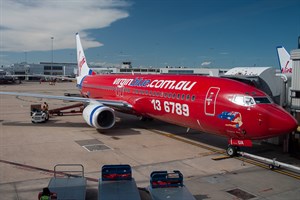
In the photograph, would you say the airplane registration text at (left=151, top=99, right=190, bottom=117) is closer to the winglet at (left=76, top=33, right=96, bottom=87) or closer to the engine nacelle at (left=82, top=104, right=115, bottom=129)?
the engine nacelle at (left=82, top=104, right=115, bottom=129)

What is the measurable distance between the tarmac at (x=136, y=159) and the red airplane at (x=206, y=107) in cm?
136

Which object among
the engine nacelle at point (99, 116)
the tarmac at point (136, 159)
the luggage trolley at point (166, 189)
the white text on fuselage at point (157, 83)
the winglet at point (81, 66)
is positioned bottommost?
the tarmac at point (136, 159)

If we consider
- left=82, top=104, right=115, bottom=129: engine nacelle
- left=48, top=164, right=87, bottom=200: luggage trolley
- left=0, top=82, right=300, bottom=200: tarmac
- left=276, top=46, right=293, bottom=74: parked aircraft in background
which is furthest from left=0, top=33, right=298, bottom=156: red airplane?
left=276, top=46, right=293, bottom=74: parked aircraft in background

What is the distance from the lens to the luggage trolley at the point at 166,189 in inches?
334

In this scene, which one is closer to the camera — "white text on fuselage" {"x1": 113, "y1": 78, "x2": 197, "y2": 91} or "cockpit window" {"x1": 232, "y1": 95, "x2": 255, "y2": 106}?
"cockpit window" {"x1": 232, "y1": 95, "x2": 255, "y2": 106}

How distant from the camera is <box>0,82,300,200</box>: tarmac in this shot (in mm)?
10164

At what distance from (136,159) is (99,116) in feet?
20.2

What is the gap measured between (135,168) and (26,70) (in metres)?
139

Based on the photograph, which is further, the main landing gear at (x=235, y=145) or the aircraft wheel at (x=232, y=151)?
the aircraft wheel at (x=232, y=151)

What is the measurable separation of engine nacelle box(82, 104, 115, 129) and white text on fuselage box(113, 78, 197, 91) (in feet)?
9.86

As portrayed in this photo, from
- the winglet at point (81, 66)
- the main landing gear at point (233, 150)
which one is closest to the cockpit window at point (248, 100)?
the main landing gear at point (233, 150)

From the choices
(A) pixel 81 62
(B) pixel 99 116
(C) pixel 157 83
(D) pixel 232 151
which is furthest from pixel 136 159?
(A) pixel 81 62

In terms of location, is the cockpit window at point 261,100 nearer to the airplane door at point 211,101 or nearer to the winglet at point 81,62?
the airplane door at point 211,101

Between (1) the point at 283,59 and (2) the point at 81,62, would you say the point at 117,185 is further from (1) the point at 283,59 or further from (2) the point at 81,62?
(2) the point at 81,62
